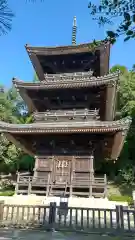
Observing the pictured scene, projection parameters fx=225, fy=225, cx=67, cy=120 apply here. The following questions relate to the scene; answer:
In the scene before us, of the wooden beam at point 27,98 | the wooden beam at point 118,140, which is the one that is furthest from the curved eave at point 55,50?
the wooden beam at point 118,140

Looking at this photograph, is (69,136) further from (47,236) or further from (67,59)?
(47,236)

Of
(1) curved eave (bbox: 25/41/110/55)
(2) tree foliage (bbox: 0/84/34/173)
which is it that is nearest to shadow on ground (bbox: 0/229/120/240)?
(1) curved eave (bbox: 25/41/110/55)

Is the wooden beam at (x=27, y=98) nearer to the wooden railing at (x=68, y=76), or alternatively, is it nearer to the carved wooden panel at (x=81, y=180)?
the wooden railing at (x=68, y=76)

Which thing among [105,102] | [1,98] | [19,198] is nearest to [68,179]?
[19,198]

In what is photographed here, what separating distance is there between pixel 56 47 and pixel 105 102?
5749 mm

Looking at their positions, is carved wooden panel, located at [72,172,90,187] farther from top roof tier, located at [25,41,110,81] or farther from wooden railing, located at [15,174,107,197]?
top roof tier, located at [25,41,110,81]

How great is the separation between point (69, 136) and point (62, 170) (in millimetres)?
2278

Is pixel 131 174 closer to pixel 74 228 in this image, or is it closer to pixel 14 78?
pixel 14 78

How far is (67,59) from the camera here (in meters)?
18.4

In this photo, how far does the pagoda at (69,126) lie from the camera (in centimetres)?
1398

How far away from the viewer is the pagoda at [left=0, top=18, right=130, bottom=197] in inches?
551

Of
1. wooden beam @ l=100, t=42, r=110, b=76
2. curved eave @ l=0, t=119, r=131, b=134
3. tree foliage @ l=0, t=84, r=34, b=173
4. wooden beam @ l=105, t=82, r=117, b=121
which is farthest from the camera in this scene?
tree foliage @ l=0, t=84, r=34, b=173

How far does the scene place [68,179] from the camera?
14312 millimetres

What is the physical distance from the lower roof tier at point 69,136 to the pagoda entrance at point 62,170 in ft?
1.59
